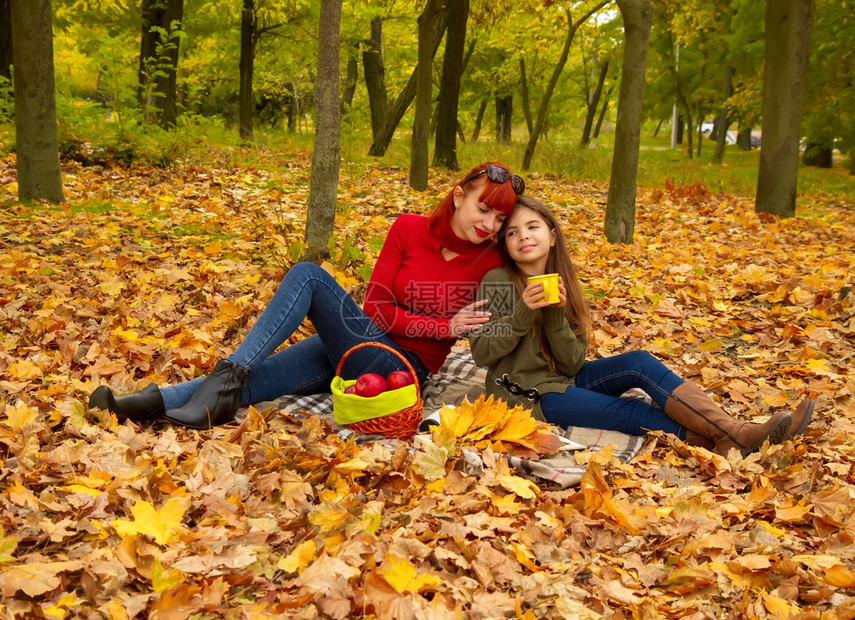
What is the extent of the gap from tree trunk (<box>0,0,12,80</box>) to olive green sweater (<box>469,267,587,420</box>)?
33.8 ft

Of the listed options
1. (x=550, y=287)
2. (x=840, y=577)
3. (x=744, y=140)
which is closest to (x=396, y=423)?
(x=550, y=287)

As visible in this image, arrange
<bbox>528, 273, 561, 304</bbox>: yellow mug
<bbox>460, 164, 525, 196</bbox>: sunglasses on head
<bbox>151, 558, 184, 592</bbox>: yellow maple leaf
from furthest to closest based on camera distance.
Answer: <bbox>460, 164, 525, 196</bbox>: sunglasses on head, <bbox>528, 273, 561, 304</bbox>: yellow mug, <bbox>151, 558, 184, 592</bbox>: yellow maple leaf

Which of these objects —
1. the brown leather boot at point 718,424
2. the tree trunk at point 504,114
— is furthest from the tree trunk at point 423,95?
the tree trunk at point 504,114

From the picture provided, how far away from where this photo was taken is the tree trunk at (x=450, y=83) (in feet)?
34.3

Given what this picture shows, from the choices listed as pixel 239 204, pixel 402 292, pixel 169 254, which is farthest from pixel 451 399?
pixel 239 204

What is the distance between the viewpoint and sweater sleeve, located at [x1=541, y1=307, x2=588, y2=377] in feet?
9.97

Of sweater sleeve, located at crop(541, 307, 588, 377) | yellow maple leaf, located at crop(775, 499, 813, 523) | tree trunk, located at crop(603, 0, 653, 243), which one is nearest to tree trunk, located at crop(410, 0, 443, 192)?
tree trunk, located at crop(603, 0, 653, 243)

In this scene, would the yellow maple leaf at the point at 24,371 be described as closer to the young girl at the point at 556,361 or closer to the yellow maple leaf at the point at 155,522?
the yellow maple leaf at the point at 155,522

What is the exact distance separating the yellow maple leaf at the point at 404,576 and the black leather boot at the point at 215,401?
132 cm

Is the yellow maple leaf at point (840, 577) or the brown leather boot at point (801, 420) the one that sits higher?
the brown leather boot at point (801, 420)

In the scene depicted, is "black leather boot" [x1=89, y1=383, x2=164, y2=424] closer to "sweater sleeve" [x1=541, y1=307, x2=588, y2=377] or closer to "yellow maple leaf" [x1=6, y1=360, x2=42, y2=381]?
"yellow maple leaf" [x1=6, y1=360, x2=42, y2=381]

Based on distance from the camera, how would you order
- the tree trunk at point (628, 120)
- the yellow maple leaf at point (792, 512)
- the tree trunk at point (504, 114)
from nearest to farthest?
the yellow maple leaf at point (792, 512)
the tree trunk at point (628, 120)
the tree trunk at point (504, 114)

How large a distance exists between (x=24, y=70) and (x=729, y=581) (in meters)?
6.96

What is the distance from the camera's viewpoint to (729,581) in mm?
2010
